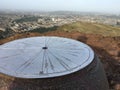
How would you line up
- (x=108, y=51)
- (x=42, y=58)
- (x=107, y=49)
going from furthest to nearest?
(x=107, y=49), (x=108, y=51), (x=42, y=58)

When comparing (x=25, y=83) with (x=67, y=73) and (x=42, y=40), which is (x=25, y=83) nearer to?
(x=67, y=73)

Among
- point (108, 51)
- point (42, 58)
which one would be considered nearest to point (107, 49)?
point (108, 51)

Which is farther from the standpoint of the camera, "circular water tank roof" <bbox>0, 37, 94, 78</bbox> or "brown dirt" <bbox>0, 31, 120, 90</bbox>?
"brown dirt" <bbox>0, 31, 120, 90</bbox>

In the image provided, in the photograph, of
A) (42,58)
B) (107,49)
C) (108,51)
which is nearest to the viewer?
(42,58)

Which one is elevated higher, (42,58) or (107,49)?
(42,58)

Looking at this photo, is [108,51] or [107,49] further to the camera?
[107,49]

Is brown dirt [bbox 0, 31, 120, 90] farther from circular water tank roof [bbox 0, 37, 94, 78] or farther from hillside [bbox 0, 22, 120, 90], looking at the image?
circular water tank roof [bbox 0, 37, 94, 78]

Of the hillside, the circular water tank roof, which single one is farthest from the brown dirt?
the circular water tank roof

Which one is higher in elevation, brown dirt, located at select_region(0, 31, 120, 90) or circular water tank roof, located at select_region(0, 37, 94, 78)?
circular water tank roof, located at select_region(0, 37, 94, 78)

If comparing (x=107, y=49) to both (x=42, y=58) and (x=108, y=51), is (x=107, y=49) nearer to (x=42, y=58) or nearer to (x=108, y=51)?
(x=108, y=51)
